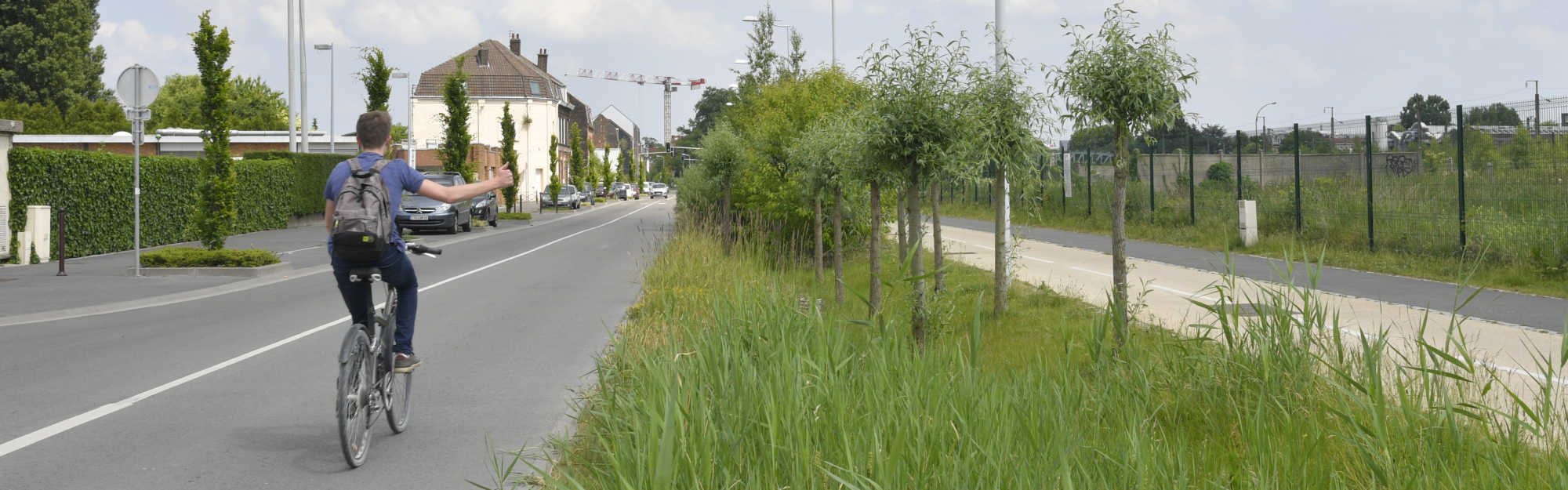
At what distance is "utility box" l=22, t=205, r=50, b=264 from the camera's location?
18.3 meters

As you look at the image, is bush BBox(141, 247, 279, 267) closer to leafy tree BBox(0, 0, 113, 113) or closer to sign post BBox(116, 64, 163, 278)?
sign post BBox(116, 64, 163, 278)

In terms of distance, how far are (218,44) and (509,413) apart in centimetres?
1482

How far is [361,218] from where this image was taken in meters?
5.36

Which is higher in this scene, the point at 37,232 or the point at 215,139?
the point at 215,139

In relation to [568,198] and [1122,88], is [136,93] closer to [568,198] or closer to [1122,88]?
[1122,88]

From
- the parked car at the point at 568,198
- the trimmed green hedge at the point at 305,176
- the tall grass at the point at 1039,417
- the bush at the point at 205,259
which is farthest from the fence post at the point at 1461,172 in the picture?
the parked car at the point at 568,198

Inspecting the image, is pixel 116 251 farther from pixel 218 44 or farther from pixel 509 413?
pixel 509 413

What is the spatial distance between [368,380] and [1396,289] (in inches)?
457

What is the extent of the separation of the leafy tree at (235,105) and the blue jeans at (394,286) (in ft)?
246

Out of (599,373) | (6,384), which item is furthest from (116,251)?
(599,373)

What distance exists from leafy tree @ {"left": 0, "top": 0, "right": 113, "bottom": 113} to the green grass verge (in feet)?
166

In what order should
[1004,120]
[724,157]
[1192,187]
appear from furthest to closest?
[1192,187]
[724,157]
[1004,120]

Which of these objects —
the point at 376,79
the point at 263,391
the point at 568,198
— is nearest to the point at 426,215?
the point at 376,79

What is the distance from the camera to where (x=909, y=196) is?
995cm
